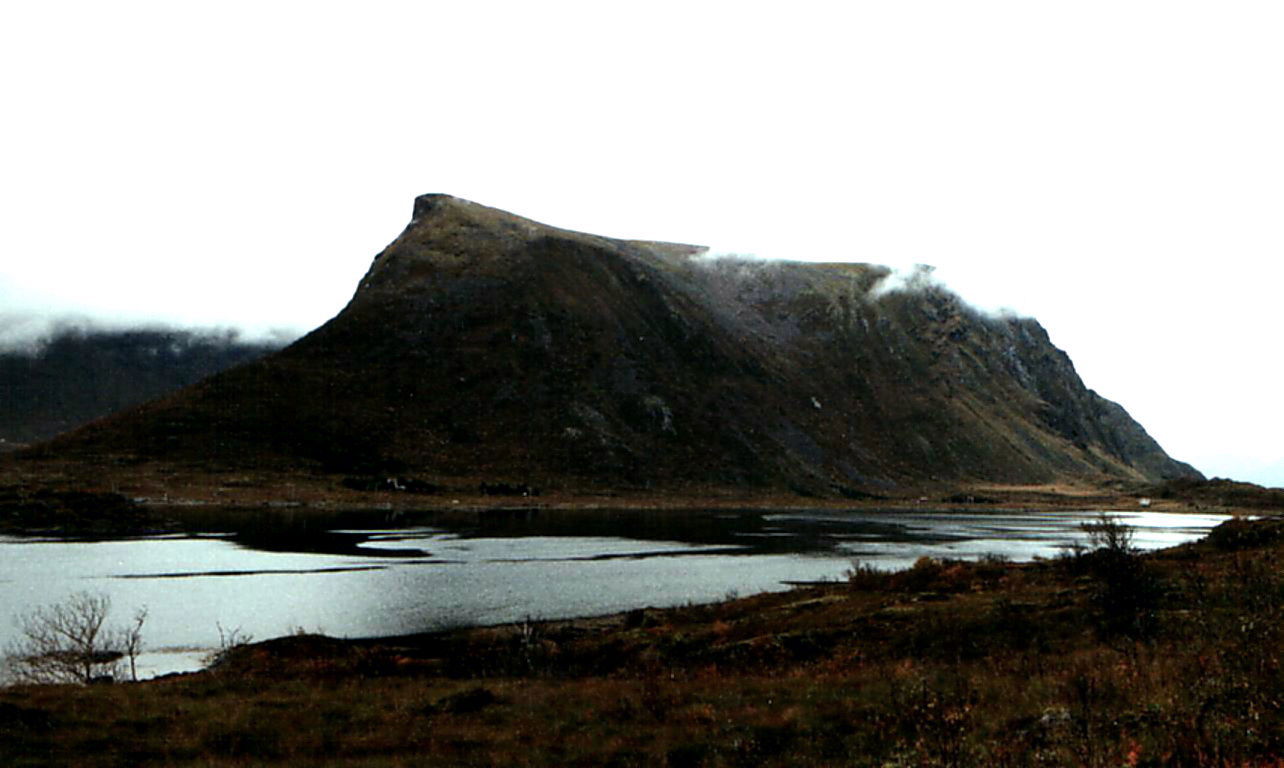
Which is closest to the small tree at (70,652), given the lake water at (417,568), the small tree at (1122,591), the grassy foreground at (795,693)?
the lake water at (417,568)

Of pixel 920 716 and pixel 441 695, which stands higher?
pixel 920 716

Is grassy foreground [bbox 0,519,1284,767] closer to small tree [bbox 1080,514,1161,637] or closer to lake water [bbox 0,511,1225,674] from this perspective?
small tree [bbox 1080,514,1161,637]

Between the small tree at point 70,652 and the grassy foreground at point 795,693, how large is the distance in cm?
528

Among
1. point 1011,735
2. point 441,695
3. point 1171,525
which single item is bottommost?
point 1171,525

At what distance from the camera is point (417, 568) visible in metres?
74.8

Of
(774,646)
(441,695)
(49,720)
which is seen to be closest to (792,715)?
(441,695)

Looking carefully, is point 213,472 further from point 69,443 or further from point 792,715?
point 792,715

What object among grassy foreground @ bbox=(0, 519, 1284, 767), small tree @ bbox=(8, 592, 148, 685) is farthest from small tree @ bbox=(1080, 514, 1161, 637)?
small tree @ bbox=(8, 592, 148, 685)

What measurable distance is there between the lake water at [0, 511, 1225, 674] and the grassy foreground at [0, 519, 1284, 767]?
40.6ft

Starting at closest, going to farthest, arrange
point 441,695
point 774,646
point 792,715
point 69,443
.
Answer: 1. point 792,715
2. point 441,695
3. point 774,646
4. point 69,443

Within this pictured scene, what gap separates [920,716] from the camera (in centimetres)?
1814

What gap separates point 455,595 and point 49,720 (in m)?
39.3

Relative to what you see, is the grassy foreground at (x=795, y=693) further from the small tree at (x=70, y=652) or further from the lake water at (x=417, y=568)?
the lake water at (x=417, y=568)

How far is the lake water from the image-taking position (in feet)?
177
